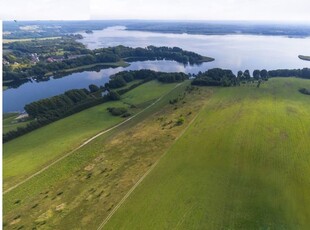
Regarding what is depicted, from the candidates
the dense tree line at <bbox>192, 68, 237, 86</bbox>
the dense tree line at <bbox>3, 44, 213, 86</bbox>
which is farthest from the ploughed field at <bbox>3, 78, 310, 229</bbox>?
the dense tree line at <bbox>3, 44, 213, 86</bbox>

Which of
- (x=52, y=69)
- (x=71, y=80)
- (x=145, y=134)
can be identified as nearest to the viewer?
(x=145, y=134)

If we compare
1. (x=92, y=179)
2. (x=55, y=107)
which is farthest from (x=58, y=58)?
(x=92, y=179)

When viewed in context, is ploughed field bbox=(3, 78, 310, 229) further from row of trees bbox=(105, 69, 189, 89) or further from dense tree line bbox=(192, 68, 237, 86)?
row of trees bbox=(105, 69, 189, 89)

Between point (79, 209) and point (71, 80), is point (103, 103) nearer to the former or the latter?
point (71, 80)

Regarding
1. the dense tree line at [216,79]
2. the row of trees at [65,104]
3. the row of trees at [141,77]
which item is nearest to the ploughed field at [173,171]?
the row of trees at [65,104]

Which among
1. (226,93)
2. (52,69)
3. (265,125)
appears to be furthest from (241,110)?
(52,69)
